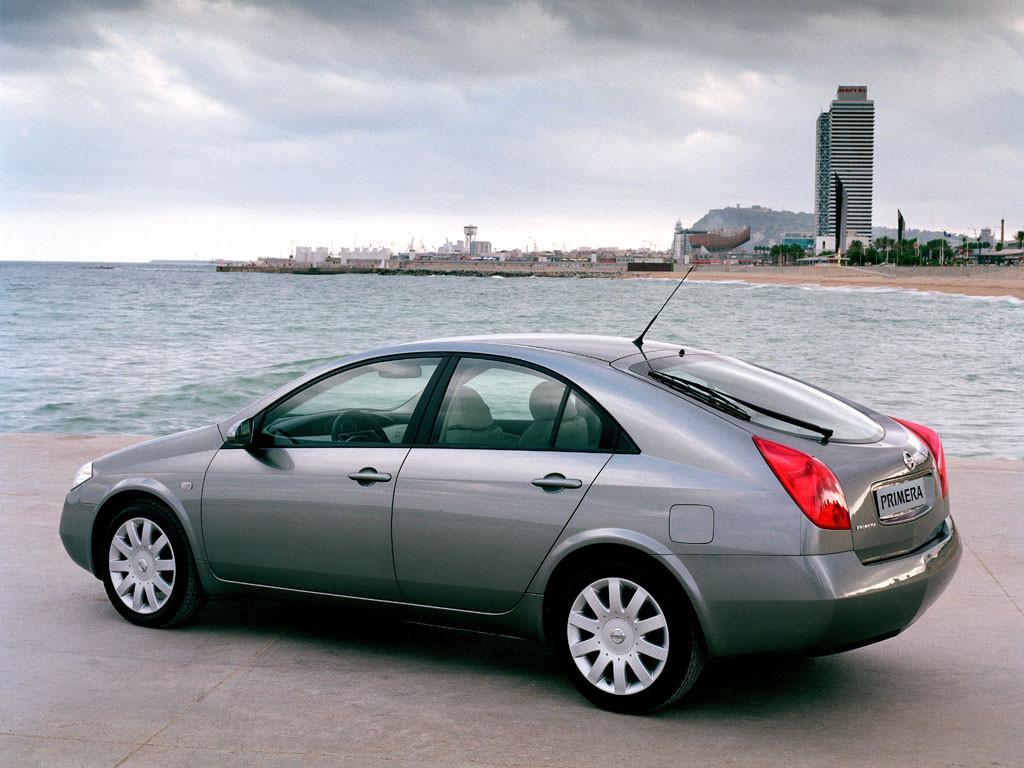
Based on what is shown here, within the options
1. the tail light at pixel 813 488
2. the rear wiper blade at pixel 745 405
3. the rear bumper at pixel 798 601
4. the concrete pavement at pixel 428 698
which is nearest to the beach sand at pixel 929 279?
the concrete pavement at pixel 428 698

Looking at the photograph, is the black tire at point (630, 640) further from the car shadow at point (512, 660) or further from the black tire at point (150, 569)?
the black tire at point (150, 569)

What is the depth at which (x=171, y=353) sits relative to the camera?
38.6m

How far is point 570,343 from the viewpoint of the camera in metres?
5.00

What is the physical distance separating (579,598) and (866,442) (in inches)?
50.3

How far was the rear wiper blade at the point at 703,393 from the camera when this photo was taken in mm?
4434

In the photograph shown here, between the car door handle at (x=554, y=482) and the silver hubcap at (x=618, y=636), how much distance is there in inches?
15.0

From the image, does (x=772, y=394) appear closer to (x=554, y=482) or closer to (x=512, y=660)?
(x=554, y=482)

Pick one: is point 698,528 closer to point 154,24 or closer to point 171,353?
point 171,353

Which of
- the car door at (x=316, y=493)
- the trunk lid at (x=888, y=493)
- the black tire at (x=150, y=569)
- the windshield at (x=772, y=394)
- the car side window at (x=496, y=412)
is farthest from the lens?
the black tire at (x=150, y=569)

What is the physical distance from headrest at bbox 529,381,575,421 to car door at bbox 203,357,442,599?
474 millimetres

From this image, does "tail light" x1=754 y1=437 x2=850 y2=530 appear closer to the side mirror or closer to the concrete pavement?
the concrete pavement

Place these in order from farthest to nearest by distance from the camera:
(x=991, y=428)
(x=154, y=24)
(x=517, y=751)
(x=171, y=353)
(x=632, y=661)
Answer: (x=154, y=24)
(x=171, y=353)
(x=991, y=428)
(x=632, y=661)
(x=517, y=751)

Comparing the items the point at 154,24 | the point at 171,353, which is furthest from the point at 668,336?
the point at 154,24

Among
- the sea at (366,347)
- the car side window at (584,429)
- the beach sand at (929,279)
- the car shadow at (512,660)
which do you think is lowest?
the beach sand at (929,279)
